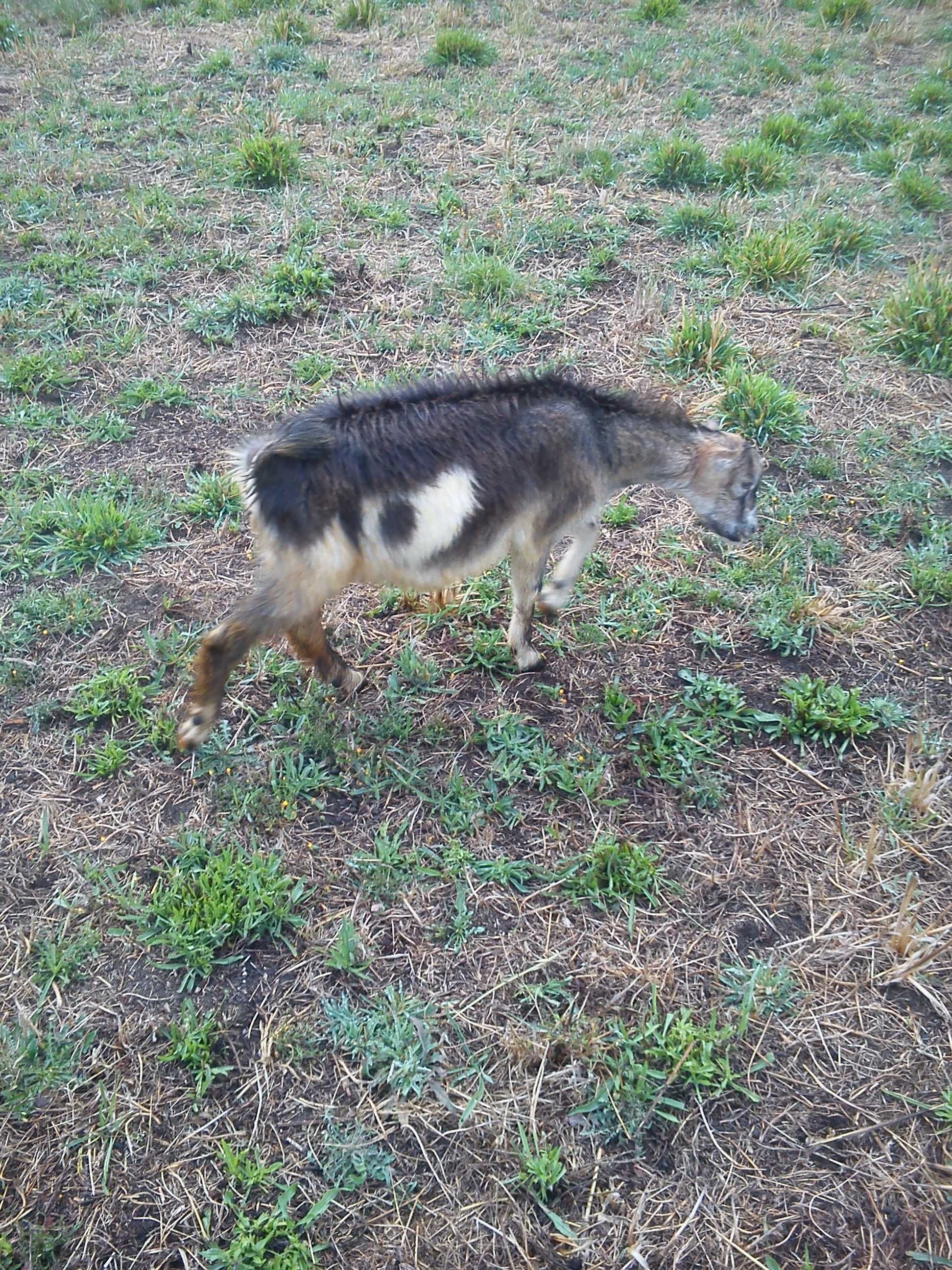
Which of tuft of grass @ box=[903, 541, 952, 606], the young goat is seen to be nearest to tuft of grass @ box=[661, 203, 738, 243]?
tuft of grass @ box=[903, 541, 952, 606]

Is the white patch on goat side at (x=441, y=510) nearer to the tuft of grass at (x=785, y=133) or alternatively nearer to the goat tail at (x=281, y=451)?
the goat tail at (x=281, y=451)

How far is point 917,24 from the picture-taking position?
10.2 meters

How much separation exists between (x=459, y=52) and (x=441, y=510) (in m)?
7.47

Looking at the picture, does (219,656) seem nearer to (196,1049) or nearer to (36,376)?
(196,1049)

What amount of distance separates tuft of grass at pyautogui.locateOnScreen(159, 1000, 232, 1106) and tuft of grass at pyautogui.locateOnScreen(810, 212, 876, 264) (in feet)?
21.9

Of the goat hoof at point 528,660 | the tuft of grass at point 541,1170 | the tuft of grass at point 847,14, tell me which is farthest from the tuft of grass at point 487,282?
the tuft of grass at point 847,14

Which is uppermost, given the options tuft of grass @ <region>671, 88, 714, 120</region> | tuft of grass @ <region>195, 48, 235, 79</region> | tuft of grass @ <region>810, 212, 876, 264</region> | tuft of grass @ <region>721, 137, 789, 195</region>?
tuft of grass @ <region>195, 48, 235, 79</region>

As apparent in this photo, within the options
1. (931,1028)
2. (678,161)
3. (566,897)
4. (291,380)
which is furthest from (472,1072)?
(678,161)

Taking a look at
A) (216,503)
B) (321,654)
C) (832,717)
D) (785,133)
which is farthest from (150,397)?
(785,133)

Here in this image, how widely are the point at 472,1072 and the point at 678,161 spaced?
23.3ft

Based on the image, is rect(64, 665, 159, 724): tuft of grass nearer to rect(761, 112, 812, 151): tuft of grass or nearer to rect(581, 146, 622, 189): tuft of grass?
rect(581, 146, 622, 189): tuft of grass

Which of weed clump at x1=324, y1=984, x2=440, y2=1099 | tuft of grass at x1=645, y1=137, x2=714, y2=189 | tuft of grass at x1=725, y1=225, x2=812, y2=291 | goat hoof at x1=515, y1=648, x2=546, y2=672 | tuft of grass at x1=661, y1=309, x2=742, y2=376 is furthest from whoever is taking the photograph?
tuft of grass at x1=645, y1=137, x2=714, y2=189

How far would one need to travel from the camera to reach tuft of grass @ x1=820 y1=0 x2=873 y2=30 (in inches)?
398

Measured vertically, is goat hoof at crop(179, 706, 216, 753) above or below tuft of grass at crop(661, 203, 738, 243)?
below
